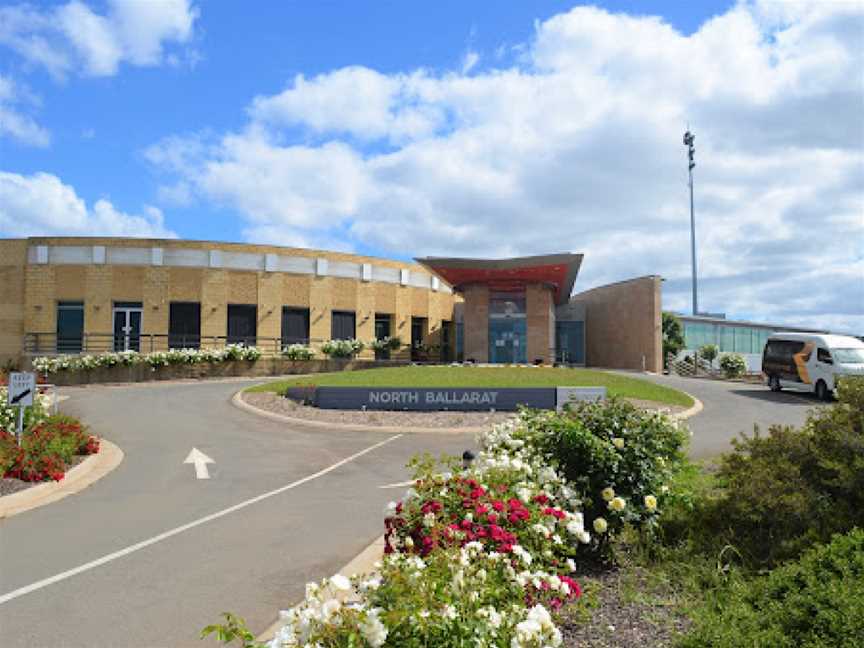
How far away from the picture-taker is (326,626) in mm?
2619

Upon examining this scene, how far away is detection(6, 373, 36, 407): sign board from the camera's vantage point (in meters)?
10.5

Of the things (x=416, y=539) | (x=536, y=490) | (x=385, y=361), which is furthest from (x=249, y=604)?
(x=385, y=361)

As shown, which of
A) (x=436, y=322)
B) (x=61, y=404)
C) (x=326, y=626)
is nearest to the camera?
(x=326, y=626)

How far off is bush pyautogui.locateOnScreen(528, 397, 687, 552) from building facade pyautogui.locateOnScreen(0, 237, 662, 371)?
2832cm

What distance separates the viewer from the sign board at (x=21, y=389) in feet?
34.3

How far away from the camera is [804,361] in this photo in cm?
2408

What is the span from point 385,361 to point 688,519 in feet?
118

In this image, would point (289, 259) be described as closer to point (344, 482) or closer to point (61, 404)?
point (61, 404)

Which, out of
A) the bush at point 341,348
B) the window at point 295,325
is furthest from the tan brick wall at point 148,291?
the bush at point 341,348

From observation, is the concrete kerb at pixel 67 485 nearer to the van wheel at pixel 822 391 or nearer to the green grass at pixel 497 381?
the green grass at pixel 497 381

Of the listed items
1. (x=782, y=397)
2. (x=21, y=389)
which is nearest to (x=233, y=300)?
(x=21, y=389)

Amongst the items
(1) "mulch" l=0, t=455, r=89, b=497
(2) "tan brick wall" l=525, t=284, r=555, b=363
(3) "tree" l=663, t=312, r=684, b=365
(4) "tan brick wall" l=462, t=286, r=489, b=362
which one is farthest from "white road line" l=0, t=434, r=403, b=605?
(3) "tree" l=663, t=312, r=684, b=365

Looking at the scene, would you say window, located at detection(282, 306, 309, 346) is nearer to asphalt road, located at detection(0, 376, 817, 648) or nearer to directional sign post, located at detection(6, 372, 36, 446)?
asphalt road, located at detection(0, 376, 817, 648)

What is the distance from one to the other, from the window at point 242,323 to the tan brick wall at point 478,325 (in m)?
14.9
